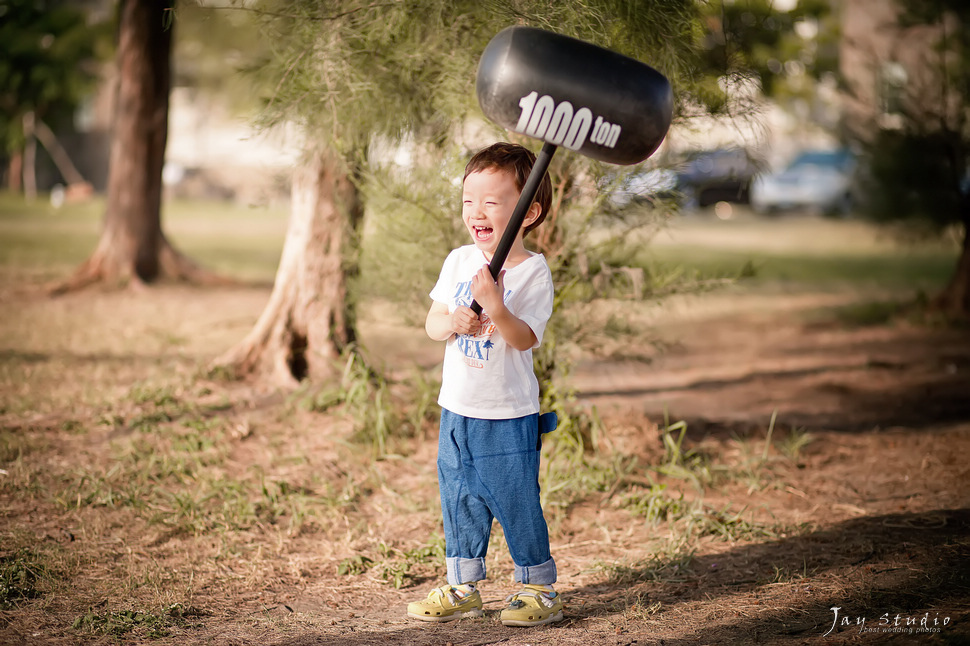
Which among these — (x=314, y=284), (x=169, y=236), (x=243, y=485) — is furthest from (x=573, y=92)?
(x=169, y=236)

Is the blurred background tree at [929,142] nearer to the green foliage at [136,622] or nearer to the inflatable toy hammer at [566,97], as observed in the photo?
the inflatable toy hammer at [566,97]

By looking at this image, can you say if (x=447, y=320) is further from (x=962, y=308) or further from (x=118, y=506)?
(x=962, y=308)

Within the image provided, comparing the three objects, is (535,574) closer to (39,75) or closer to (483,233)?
(483,233)

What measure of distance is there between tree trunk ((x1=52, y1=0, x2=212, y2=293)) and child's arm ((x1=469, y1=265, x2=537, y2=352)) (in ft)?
24.9

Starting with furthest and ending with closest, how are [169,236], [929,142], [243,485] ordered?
[169,236] < [929,142] < [243,485]

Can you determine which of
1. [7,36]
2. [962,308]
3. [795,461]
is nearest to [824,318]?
[962,308]

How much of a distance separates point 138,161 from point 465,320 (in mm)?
8011

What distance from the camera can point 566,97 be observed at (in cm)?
269

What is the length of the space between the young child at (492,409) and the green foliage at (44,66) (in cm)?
1679

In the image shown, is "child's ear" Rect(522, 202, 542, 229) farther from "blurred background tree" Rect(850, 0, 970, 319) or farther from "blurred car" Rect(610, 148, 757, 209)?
"blurred background tree" Rect(850, 0, 970, 319)

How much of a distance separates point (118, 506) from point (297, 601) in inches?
48.5

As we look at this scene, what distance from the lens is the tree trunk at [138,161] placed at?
934cm

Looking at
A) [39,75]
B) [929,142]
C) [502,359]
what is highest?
[39,75]

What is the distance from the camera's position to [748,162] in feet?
15.3
